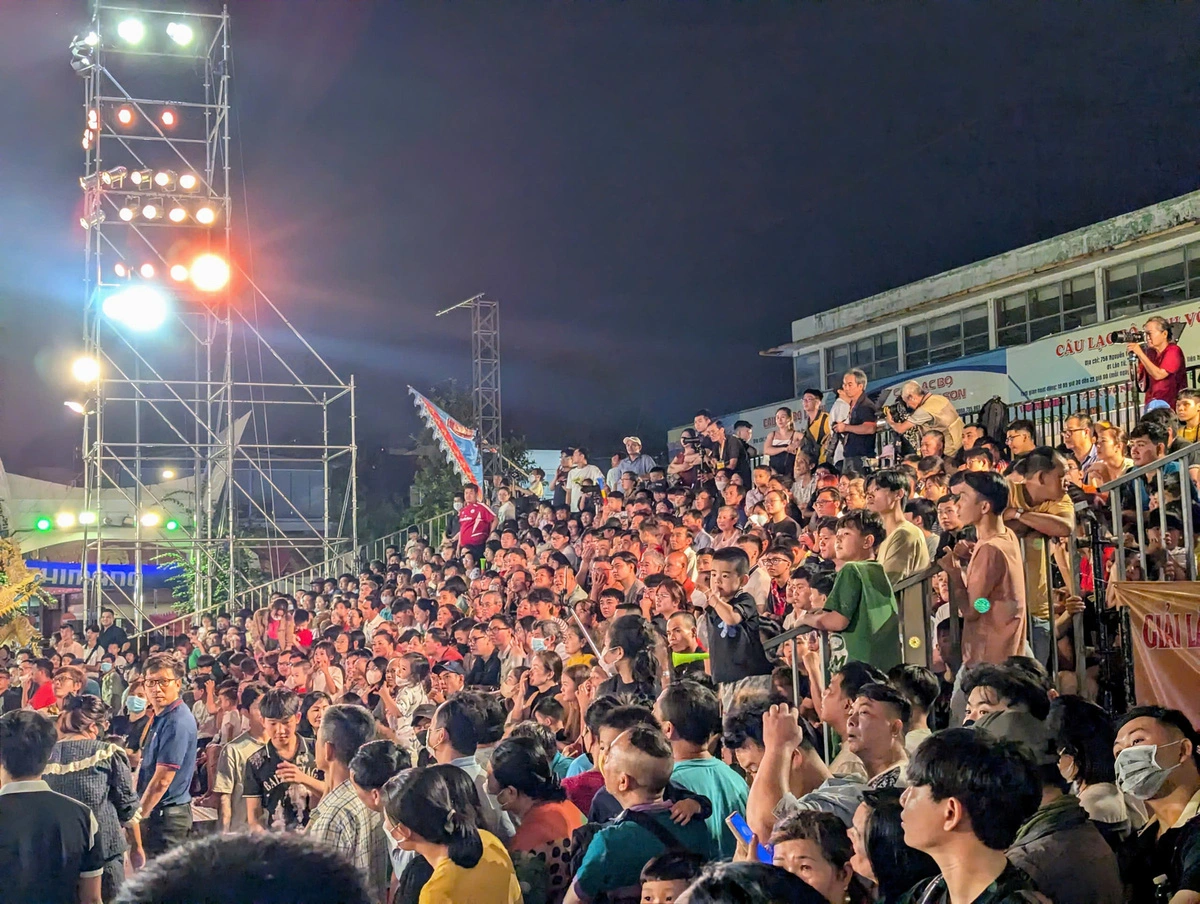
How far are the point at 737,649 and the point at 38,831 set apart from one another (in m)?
3.69

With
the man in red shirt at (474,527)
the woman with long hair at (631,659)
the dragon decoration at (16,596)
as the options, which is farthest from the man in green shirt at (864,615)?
the dragon decoration at (16,596)

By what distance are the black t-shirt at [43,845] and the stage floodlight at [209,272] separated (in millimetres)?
12118

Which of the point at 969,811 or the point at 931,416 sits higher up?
the point at 931,416

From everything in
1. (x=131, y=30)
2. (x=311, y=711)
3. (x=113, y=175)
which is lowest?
(x=311, y=711)

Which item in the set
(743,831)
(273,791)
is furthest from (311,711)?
(743,831)

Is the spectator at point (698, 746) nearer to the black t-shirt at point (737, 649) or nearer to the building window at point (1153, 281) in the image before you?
the black t-shirt at point (737, 649)

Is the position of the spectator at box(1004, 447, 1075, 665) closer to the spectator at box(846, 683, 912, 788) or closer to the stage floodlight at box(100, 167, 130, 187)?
the spectator at box(846, 683, 912, 788)

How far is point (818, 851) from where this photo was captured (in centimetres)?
339

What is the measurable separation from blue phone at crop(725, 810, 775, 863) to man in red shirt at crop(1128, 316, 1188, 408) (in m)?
7.20

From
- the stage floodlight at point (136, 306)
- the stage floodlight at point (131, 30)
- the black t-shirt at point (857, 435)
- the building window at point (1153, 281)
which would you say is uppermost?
the stage floodlight at point (131, 30)

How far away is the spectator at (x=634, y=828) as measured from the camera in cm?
401

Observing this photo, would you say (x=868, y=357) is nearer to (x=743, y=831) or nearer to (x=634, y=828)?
(x=743, y=831)

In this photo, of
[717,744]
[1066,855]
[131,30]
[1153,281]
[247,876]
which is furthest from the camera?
[1153,281]

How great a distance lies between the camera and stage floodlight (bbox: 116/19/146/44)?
54.6 feet
